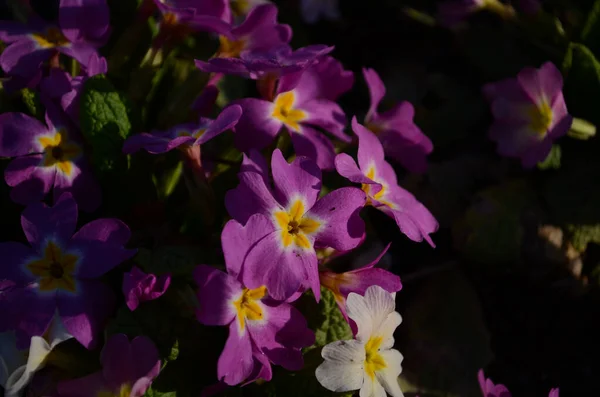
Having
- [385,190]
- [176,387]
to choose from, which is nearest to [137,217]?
[176,387]

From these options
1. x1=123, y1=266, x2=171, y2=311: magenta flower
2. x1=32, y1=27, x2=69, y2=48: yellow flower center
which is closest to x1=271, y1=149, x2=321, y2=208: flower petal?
x1=123, y1=266, x2=171, y2=311: magenta flower

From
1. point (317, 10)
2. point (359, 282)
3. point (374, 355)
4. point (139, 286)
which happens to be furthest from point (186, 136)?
point (317, 10)

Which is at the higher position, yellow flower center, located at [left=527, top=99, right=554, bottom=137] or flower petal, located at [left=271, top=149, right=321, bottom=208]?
flower petal, located at [left=271, top=149, right=321, bottom=208]

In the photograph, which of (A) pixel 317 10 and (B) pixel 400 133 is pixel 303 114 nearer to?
(B) pixel 400 133

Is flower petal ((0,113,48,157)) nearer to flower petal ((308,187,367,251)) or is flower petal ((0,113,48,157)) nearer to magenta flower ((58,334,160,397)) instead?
magenta flower ((58,334,160,397))

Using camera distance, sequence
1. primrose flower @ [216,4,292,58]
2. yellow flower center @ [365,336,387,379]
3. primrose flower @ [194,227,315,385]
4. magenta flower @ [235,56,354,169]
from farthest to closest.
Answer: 1. primrose flower @ [216,4,292,58]
2. magenta flower @ [235,56,354,169]
3. yellow flower center @ [365,336,387,379]
4. primrose flower @ [194,227,315,385]

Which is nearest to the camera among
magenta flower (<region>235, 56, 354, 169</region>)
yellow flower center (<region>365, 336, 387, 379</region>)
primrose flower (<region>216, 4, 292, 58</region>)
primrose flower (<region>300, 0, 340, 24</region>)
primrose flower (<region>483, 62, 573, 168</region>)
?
yellow flower center (<region>365, 336, 387, 379</region>)
